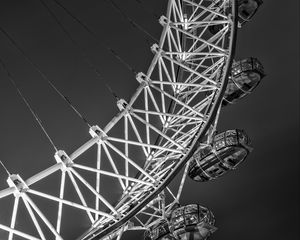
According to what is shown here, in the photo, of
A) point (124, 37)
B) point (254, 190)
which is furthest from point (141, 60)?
point (254, 190)

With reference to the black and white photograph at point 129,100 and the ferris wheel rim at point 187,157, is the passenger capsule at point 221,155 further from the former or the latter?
the black and white photograph at point 129,100

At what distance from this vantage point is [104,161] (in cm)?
2106

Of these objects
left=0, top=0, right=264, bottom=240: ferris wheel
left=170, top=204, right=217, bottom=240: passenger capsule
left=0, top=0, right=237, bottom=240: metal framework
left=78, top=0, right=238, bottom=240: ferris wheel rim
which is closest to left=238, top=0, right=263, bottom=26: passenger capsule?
left=0, top=0, right=264, bottom=240: ferris wheel

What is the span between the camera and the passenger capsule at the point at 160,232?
43.3 feet

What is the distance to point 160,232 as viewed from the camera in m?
13.3

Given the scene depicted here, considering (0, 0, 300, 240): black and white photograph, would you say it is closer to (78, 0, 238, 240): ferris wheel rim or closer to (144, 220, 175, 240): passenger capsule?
(144, 220, 175, 240): passenger capsule

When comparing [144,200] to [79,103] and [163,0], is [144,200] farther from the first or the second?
[163,0]

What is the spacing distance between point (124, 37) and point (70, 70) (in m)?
2.33

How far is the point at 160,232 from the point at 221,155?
233 cm

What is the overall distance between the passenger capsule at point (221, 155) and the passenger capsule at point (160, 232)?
1.55 metres

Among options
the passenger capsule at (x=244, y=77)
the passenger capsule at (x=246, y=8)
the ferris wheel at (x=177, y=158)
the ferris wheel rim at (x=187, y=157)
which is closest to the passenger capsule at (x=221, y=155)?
the ferris wheel at (x=177, y=158)

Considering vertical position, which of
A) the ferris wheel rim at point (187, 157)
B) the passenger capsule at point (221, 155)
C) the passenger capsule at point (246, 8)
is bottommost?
the passenger capsule at point (221, 155)

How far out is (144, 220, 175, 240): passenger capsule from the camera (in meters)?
13.2

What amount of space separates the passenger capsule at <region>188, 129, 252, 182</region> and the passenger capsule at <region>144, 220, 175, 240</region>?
155 cm
